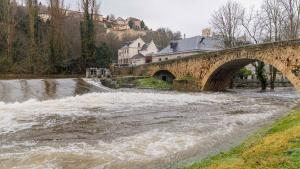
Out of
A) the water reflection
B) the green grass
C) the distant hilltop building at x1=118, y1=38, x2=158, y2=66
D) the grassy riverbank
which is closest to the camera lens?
the grassy riverbank

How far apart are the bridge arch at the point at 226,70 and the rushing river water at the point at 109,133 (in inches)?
379

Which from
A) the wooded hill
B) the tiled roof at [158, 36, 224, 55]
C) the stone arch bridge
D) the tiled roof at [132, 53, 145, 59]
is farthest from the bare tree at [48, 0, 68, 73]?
the tiled roof at [132, 53, 145, 59]

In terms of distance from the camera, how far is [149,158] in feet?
23.8

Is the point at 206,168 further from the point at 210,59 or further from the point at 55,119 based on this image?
the point at 210,59

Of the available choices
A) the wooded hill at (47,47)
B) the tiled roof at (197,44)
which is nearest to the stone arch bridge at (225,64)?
the wooded hill at (47,47)

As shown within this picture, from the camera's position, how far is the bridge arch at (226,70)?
23.0 m

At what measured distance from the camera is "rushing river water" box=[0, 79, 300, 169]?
23.3 ft

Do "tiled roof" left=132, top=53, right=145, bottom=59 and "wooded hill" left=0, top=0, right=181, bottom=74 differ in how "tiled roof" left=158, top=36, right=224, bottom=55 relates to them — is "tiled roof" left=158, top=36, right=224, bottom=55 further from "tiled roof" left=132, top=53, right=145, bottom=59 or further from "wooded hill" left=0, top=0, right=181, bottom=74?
"tiled roof" left=132, top=53, right=145, bottom=59

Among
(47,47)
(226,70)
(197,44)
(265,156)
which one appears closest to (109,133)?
(265,156)

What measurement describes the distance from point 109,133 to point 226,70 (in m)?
23.4

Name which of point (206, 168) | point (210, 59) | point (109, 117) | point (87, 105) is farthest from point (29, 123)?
point (210, 59)

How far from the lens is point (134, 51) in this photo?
3287 inches

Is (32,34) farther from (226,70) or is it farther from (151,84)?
(226,70)

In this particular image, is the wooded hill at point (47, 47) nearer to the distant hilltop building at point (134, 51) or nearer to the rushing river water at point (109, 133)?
the rushing river water at point (109, 133)
